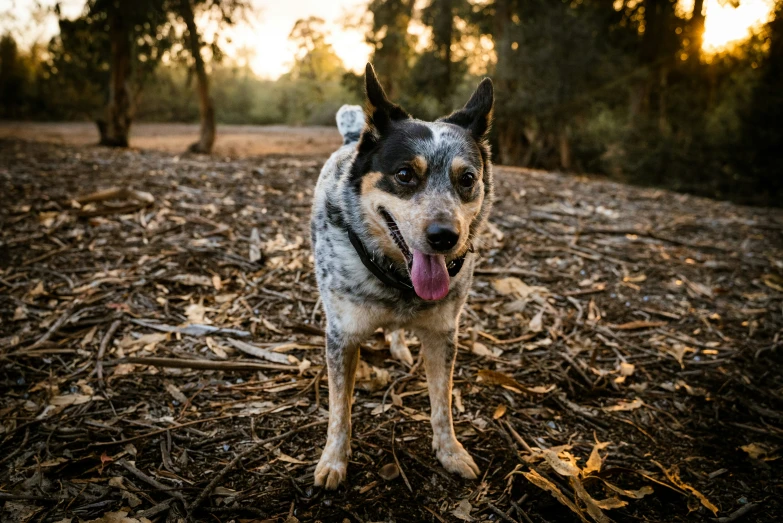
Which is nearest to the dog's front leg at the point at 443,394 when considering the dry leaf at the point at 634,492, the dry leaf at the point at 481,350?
the dry leaf at the point at 634,492

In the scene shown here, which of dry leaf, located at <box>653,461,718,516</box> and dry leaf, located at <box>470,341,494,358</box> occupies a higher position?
dry leaf, located at <box>470,341,494,358</box>

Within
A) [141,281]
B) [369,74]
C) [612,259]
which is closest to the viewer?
[369,74]

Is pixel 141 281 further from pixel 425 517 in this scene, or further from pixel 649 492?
pixel 649 492

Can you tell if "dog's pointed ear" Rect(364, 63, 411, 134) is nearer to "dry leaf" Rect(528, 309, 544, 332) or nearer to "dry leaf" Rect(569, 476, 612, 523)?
"dry leaf" Rect(569, 476, 612, 523)

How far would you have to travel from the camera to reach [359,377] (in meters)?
3.50

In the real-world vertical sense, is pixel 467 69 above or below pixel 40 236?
above

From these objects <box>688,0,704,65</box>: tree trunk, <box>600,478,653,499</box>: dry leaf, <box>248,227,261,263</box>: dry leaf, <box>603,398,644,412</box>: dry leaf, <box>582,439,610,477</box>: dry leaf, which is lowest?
<box>600,478,653,499</box>: dry leaf

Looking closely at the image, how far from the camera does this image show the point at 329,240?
112 inches

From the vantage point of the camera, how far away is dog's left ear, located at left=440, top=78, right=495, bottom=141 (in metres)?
2.93

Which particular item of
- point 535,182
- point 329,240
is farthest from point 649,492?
point 535,182

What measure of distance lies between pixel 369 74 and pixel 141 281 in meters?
3.11

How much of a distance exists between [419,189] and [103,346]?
9.02 feet

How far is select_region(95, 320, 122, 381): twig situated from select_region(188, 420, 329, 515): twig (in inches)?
51.2

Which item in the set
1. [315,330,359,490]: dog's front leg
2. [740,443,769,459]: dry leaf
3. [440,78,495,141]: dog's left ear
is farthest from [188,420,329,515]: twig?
[740,443,769,459]: dry leaf
